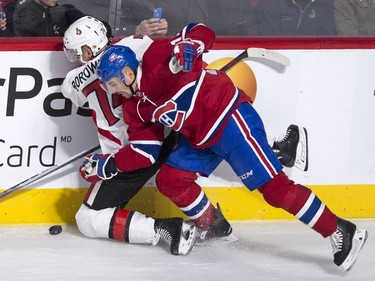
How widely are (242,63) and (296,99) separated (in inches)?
12.0

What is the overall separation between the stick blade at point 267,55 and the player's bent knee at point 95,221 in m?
0.93

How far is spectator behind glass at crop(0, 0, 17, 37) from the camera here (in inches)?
192

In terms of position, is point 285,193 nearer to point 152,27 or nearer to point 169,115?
point 169,115

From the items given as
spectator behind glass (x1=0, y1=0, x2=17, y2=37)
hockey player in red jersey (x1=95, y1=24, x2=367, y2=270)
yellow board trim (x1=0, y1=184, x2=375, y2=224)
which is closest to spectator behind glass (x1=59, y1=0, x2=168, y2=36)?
spectator behind glass (x1=0, y1=0, x2=17, y2=37)

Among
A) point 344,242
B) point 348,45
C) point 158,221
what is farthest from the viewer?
point 348,45

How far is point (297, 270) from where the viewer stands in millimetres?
4223

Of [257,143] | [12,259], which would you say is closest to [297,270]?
[257,143]

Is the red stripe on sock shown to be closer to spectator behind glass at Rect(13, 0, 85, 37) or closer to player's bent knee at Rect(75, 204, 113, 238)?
player's bent knee at Rect(75, 204, 113, 238)

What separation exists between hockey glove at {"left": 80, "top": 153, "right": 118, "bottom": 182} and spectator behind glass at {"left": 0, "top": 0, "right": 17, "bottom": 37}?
0.77 m

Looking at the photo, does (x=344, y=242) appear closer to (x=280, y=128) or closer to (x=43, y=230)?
(x=280, y=128)

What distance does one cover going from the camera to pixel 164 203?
4871 millimetres

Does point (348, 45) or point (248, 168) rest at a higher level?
point (348, 45)

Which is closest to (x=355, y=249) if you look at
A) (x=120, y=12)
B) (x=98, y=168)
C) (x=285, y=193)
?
(x=285, y=193)

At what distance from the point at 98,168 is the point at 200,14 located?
3.11ft
